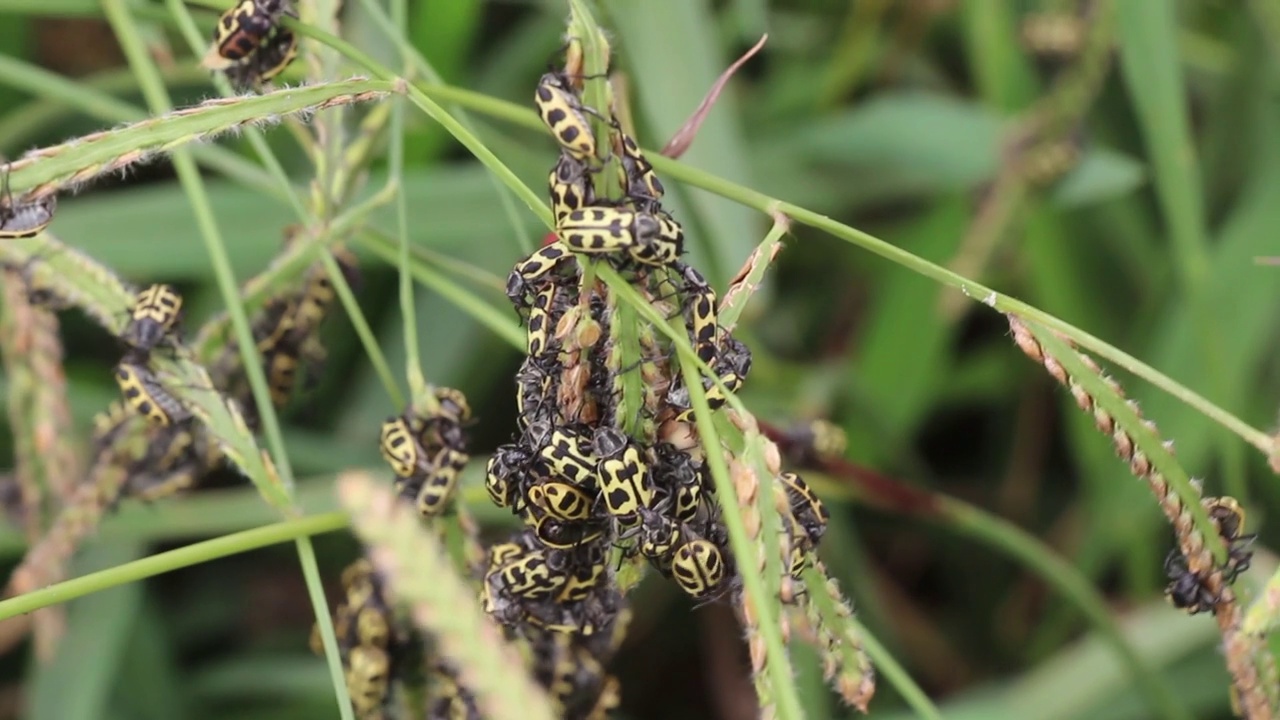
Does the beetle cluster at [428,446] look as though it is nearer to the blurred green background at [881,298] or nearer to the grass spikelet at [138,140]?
the grass spikelet at [138,140]

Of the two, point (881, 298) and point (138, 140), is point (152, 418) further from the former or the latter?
point (881, 298)

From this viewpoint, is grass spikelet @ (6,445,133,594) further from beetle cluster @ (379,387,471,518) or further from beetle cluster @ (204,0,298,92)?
beetle cluster @ (204,0,298,92)

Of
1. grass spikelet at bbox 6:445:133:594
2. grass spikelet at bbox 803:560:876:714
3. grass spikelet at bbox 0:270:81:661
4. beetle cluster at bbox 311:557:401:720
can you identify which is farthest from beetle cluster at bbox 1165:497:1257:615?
grass spikelet at bbox 0:270:81:661

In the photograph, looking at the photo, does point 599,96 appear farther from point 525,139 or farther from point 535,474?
point 525,139

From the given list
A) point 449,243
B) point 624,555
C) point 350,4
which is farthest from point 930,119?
point 624,555

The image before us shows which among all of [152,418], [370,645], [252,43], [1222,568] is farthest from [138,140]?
[1222,568]

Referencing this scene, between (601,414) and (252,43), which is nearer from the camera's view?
(601,414)

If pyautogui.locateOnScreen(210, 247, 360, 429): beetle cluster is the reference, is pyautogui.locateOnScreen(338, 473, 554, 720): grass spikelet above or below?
below
